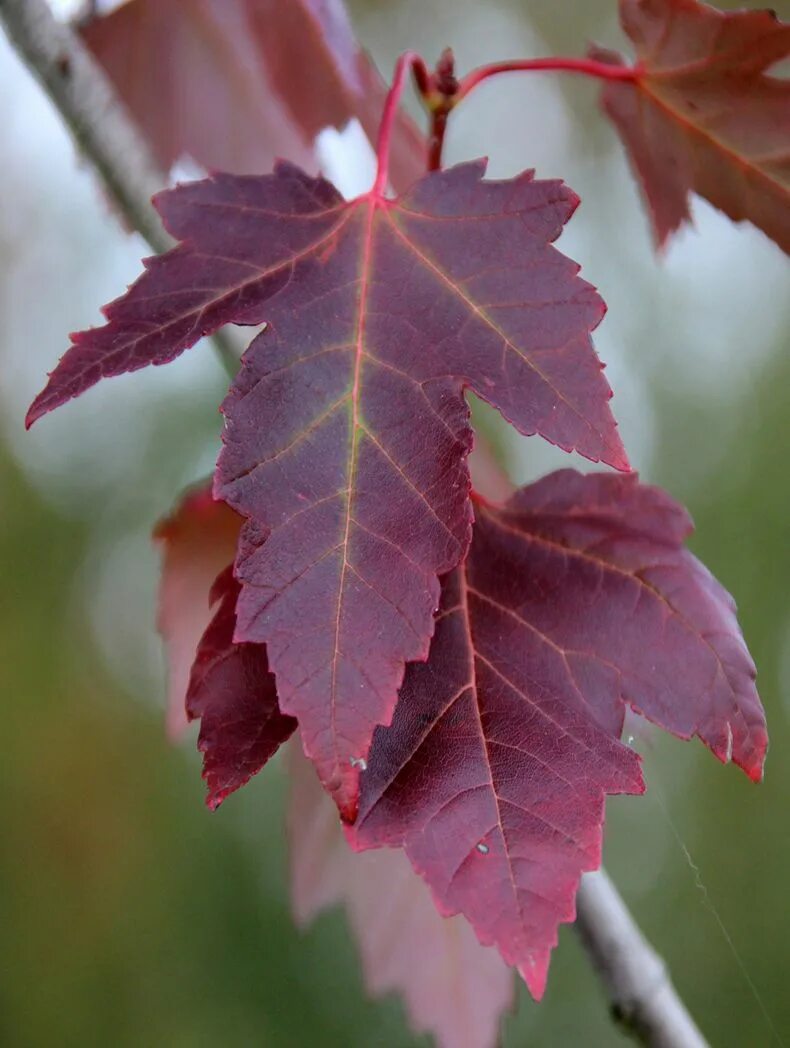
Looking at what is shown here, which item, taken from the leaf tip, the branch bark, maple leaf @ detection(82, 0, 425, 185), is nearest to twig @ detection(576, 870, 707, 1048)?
the branch bark

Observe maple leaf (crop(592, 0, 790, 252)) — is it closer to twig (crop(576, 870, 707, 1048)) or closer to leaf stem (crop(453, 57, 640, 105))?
leaf stem (crop(453, 57, 640, 105))

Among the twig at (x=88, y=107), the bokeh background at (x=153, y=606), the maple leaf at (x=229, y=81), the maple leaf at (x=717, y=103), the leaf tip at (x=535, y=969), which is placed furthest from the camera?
the bokeh background at (x=153, y=606)

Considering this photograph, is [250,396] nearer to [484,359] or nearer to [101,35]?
[484,359]

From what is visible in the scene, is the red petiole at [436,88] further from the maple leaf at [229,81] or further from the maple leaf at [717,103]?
the maple leaf at [229,81]

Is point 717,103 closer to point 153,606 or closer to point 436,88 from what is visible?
point 436,88

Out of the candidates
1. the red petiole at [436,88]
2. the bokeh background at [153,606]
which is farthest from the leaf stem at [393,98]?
the bokeh background at [153,606]

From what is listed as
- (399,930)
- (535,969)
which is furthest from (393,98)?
(399,930)
